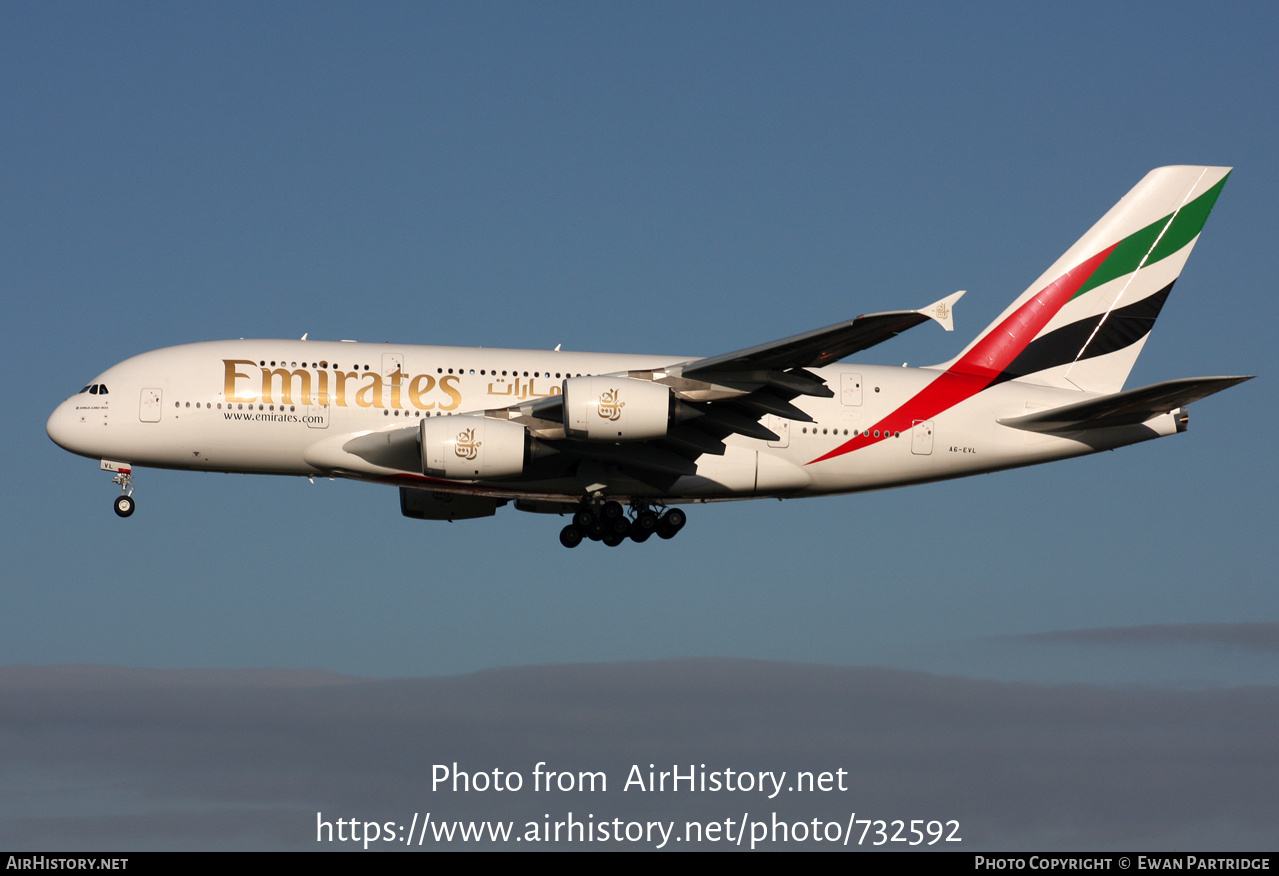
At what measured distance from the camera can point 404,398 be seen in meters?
31.2

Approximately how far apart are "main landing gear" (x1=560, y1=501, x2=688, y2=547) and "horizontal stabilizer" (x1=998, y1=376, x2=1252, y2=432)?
27.9 ft

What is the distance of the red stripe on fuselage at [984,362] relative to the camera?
3309cm

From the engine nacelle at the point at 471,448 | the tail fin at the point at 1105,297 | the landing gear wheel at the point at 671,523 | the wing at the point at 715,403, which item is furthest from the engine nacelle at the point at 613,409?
the tail fin at the point at 1105,297

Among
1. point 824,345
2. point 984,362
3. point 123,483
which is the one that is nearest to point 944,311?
point 824,345

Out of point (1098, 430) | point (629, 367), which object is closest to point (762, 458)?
point (629, 367)

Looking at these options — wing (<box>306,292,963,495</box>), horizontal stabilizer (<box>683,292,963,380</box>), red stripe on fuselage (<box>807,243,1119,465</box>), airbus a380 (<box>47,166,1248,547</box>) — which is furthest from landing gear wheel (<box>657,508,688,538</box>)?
horizontal stabilizer (<box>683,292,963,380</box>)

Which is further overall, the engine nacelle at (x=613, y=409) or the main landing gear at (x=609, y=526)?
the main landing gear at (x=609, y=526)

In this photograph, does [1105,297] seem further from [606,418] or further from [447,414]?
[447,414]

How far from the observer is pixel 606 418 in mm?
29219

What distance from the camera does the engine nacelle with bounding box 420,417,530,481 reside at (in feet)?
97.1

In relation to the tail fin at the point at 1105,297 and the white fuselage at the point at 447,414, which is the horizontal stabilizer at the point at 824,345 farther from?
the tail fin at the point at 1105,297

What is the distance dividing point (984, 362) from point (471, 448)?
12.9m

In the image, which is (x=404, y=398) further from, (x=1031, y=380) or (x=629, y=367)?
(x=1031, y=380)

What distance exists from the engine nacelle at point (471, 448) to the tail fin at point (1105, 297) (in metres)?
11.2
